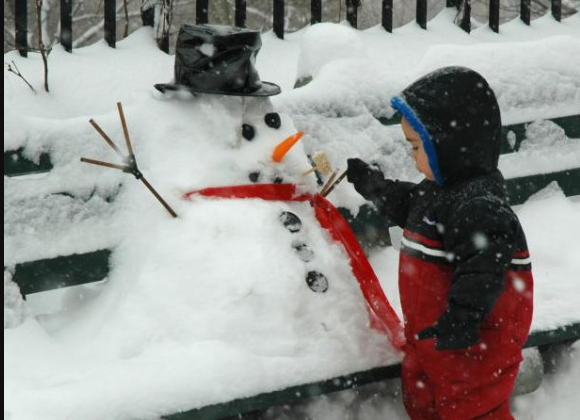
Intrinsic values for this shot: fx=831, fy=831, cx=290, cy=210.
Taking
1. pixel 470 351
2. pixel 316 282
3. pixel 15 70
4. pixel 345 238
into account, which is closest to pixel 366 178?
pixel 345 238

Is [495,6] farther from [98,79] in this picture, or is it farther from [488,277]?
[488,277]

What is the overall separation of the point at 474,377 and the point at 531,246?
121 centimetres

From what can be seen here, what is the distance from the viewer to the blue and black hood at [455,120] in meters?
2.36

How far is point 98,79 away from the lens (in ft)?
11.6

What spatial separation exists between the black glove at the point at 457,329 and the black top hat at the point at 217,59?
92 centimetres

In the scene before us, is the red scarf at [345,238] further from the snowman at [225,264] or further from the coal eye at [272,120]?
the coal eye at [272,120]

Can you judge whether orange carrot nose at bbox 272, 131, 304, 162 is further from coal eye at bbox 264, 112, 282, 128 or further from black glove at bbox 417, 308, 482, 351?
black glove at bbox 417, 308, 482, 351

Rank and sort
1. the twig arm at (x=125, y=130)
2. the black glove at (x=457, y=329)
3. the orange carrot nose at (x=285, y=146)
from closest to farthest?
1. the black glove at (x=457, y=329)
2. the twig arm at (x=125, y=130)
3. the orange carrot nose at (x=285, y=146)

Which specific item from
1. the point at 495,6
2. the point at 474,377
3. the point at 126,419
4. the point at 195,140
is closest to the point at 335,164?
the point at 195,140

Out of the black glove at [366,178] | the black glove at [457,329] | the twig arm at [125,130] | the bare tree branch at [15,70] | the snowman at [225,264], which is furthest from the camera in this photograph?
the bare tree branch at [15,70]

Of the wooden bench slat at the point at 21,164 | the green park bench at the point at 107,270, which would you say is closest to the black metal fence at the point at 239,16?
the wooden bench slat at the point at 21,164

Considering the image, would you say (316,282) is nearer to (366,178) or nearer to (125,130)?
(366,178)

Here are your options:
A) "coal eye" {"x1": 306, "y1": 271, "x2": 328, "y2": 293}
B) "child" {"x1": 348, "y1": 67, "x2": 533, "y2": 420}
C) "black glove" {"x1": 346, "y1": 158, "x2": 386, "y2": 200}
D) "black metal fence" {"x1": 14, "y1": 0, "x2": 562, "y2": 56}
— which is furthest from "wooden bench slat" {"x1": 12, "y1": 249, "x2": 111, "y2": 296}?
"black metal fence" {"x1": 14, "y1": 0, "x2": 562, "y2": 56}

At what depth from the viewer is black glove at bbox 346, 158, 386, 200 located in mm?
2768
